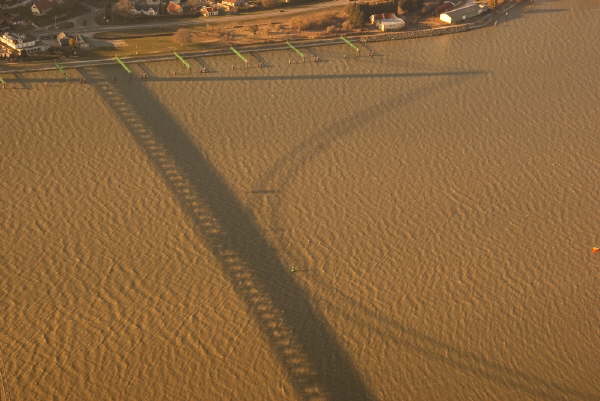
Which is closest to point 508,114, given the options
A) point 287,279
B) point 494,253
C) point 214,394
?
point 494,253

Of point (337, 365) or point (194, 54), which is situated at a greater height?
point (194, 54)

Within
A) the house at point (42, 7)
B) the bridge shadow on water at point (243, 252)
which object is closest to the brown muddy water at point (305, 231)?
the bridge shadow on water at point (243, 252)

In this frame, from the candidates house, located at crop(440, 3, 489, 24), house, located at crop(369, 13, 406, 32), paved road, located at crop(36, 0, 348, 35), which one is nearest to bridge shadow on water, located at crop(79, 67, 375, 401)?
paved road, located at crop(36, 0, 348, 35)

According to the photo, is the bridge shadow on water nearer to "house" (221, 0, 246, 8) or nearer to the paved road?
the paved road

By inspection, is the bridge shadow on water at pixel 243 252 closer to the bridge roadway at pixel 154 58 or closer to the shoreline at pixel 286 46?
the bridge roadway at pixel 154 58

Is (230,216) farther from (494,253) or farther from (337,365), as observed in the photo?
(494,253)

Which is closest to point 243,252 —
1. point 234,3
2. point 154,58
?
point 154,58
